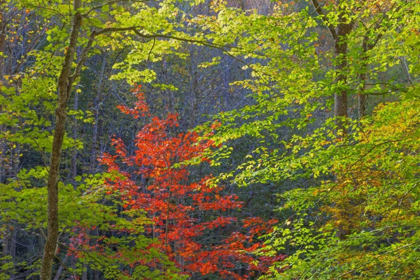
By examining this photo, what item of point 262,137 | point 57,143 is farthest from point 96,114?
point 57,143

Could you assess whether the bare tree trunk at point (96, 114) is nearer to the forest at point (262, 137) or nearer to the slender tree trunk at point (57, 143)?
the forest at point (262, 137)

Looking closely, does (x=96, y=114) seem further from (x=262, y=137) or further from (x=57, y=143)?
(x=57, y=143)

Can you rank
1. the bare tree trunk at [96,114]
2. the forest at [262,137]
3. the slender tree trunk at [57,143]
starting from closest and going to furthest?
the slender tree trunk at [57,143] < the forest at [262,137] < the bare tree trunk at [96,114]

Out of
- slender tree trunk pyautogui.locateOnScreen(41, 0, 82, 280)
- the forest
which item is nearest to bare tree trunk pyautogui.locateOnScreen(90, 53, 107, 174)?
the forest

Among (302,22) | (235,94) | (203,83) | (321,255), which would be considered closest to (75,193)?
(321,255)

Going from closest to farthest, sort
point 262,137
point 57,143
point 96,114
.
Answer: point 57,143 → point 262,137 → point 96,114

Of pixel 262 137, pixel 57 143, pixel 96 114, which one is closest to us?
pixel 57 143

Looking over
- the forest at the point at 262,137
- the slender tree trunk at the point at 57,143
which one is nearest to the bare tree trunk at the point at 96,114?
the forest at the point at 262,137

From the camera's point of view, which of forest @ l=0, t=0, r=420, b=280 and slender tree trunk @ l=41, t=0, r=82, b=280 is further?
forest @ l=0, t=0, r=420, b=280

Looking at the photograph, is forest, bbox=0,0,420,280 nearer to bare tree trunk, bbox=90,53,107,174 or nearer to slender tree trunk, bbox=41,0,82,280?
slender tree trunk, bbox=41,0,82,280

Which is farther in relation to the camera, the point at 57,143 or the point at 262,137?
the point at 262,137

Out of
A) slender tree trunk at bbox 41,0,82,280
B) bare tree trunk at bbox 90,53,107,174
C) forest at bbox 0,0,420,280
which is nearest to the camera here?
slender tree trunk at bbox 41,0,82,280

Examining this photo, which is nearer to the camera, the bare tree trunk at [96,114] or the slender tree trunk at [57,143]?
the slender tree trunk at [57,143]

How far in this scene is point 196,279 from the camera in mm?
13008
